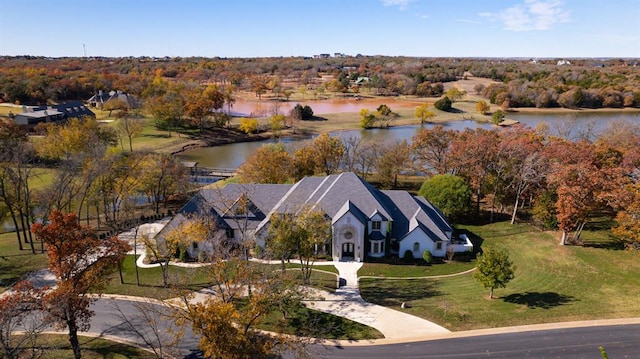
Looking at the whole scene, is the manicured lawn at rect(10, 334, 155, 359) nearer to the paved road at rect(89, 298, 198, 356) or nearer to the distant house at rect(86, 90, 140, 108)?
the paved road at rect(89, 298, 198, 356)

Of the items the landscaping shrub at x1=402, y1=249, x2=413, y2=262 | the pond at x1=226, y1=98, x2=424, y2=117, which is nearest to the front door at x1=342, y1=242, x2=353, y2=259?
the landscaping shrub at x1=402, y1=249, x2=413, y2=262

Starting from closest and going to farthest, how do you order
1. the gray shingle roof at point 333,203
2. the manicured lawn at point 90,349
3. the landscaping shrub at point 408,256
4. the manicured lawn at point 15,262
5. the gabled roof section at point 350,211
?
the manicured lawn at point 90,349 < the manicured lawn at point 15,262 < the gabled roof section at point 350,211 < the landscaping shrub at point 408,256 < the gray shingle roof at point 333,203

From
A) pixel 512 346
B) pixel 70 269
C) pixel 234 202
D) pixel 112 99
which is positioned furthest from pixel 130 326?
pixel 112 99

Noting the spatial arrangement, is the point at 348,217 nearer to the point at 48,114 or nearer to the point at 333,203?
the point at 333,203

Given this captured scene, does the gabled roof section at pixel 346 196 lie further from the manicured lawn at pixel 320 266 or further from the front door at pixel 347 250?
the manicured lawn at pixel 320 266

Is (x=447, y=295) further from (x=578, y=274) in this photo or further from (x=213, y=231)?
(x=213, y=231)

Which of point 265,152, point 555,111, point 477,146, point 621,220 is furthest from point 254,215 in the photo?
point 555,111

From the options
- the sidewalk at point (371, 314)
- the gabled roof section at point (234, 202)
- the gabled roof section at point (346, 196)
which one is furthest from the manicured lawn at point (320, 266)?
the gabled roof section at point (234, 202)
